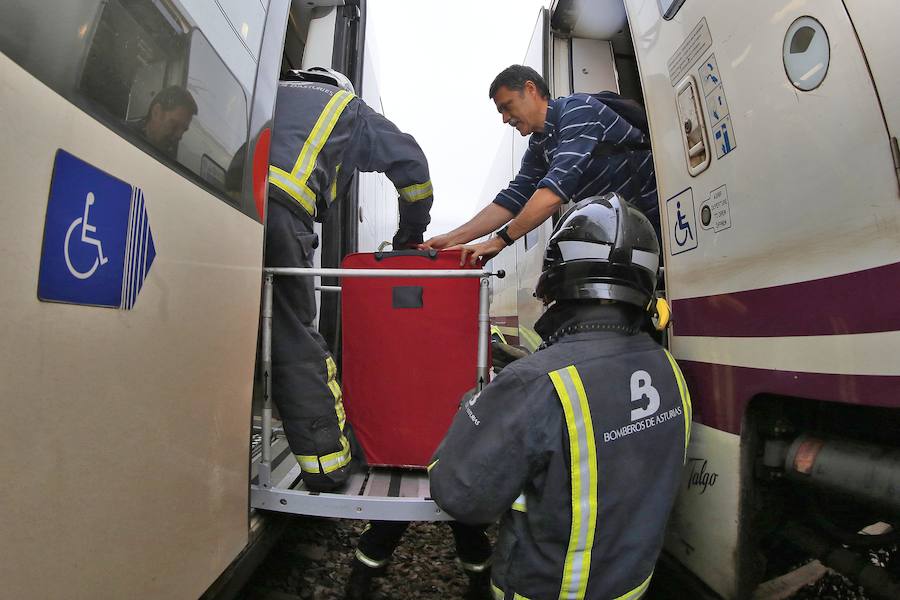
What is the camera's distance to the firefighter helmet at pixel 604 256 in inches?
63.1

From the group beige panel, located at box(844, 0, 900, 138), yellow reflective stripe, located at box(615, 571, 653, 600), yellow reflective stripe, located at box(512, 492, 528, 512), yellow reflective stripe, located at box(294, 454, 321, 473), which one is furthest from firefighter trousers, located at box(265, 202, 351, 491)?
beige panel, located at box(844, 0, 900, 138)

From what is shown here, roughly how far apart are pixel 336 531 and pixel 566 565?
6.14 feet

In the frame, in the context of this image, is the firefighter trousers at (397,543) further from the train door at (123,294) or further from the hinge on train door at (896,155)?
the hinge on train door at (896,155)

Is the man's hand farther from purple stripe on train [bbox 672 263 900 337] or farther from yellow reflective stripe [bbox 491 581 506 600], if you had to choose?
yellow reflective stripe [bbox 491 581 506 600]

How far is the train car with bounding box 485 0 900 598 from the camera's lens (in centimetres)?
110

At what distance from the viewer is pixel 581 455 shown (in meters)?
1.42

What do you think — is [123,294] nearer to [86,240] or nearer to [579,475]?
[86,240]

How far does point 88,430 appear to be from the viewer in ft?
3.33

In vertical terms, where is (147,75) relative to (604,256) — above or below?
above

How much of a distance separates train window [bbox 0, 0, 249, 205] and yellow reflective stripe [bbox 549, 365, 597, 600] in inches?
44.8

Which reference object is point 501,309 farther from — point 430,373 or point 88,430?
point 88,430

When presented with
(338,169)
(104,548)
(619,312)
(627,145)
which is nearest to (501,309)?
(627,145)

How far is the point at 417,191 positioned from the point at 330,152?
50 centimetres

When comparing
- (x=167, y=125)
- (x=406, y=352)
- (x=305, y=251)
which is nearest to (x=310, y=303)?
(x=305, y=251)
